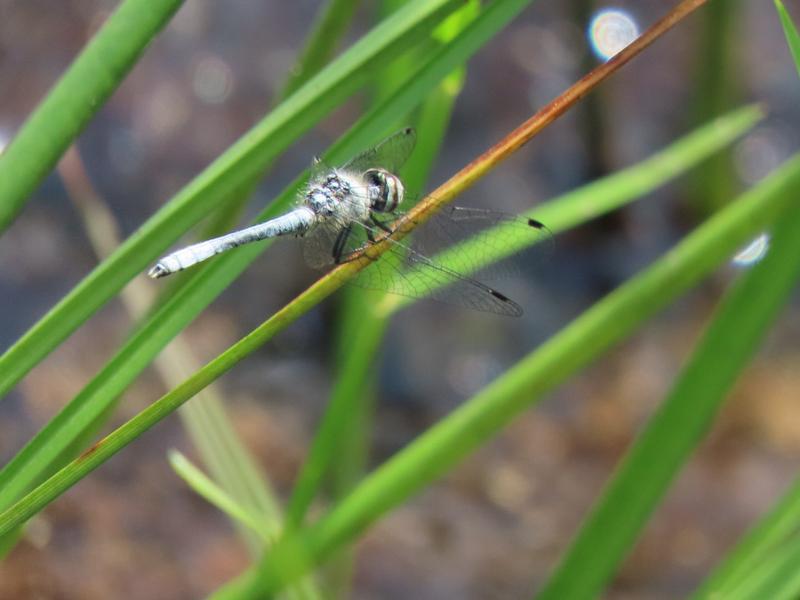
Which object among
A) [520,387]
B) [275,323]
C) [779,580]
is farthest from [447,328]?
[275,323]

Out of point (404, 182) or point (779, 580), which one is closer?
point (779, 580)

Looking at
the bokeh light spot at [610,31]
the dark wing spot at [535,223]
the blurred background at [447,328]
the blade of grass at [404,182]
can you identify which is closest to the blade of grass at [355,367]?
the blade of grass at [404,182]

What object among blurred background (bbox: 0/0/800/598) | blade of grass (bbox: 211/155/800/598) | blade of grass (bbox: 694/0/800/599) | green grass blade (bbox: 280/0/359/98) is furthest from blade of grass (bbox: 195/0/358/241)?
blurred background (bbox: 0/0/800/598)

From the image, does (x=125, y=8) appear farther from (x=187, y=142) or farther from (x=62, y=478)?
(x=187, y=142)

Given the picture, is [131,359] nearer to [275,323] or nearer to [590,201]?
[275,323]

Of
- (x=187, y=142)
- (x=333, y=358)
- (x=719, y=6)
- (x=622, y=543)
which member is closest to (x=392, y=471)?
(x=622, y=543)

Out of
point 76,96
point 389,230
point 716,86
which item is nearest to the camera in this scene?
point 76,96

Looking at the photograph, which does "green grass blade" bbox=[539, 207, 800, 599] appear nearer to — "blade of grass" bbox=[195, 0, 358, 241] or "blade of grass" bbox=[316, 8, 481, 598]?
"blade of grass" bbox=[316, 8, 481, 598]
